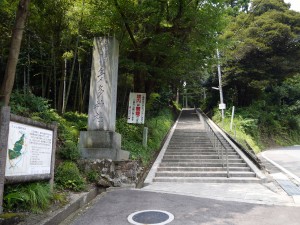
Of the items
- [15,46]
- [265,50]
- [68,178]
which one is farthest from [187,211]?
[265,50]

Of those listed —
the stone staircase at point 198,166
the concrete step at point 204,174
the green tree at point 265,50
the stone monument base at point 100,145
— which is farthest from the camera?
the green tree at point 265,50

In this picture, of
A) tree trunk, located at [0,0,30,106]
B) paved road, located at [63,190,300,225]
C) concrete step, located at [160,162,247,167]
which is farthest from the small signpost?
concrete step, located at [160,162,247,167]

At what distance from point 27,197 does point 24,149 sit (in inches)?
28.9

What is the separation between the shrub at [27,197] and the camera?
4352 mm

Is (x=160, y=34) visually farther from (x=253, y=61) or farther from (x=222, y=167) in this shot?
(x=253, y=61)

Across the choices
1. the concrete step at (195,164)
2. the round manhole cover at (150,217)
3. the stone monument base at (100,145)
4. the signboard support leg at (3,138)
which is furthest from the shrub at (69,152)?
the concrete step at (195,164)

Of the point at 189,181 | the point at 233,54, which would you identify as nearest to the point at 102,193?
the point at 189,181

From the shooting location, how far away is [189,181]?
8703mm

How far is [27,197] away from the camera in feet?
14.6

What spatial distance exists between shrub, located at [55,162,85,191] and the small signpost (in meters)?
0.89

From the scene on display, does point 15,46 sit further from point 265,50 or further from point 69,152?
point 265,50

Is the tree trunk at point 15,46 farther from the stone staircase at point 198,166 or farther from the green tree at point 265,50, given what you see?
the green tree at point 265,50

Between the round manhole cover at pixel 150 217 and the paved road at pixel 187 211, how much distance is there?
115 mm

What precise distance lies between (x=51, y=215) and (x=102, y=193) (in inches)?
94.3
